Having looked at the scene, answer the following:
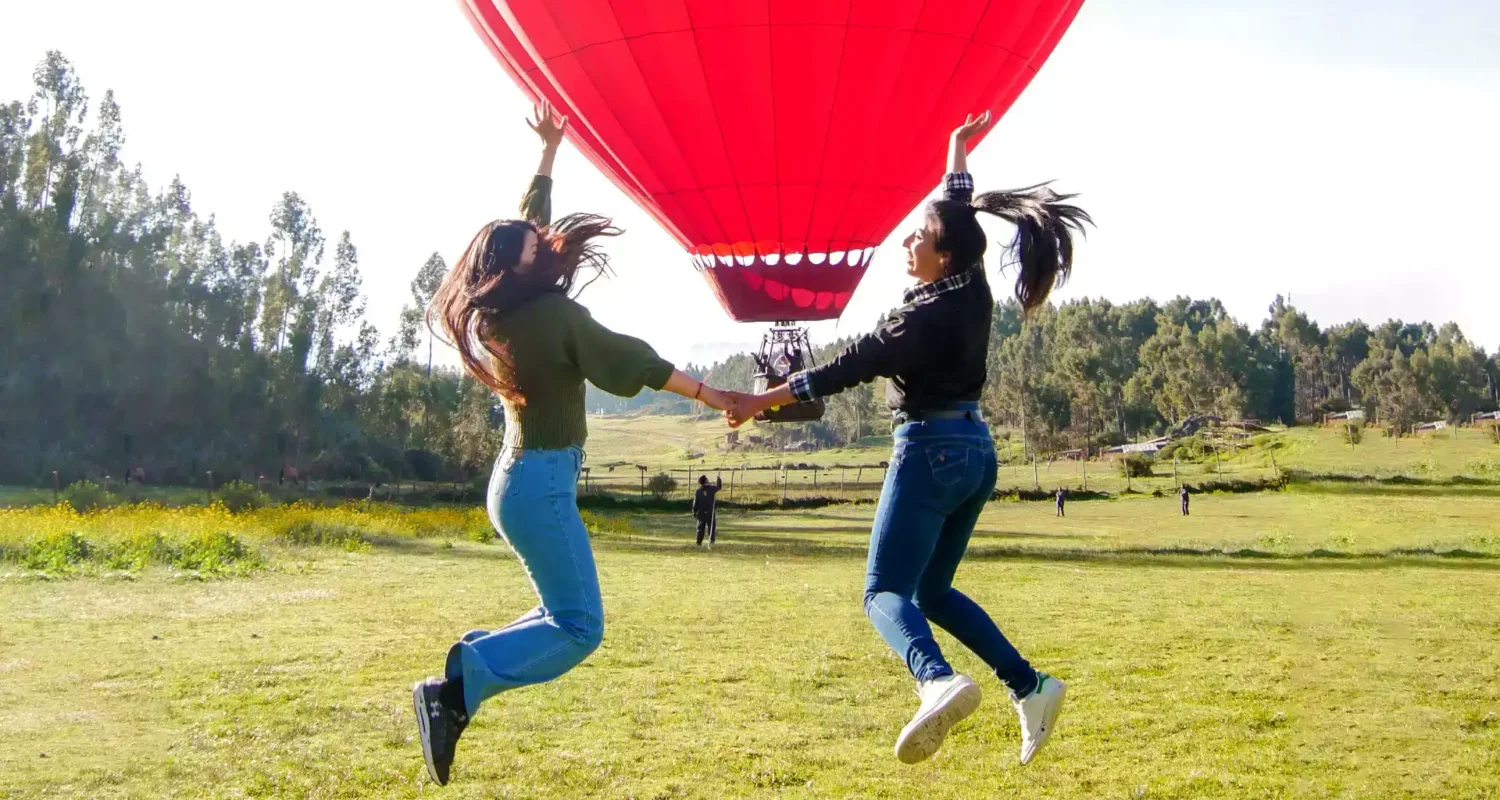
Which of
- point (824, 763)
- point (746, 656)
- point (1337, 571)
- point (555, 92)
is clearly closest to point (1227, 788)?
point (824, 763)

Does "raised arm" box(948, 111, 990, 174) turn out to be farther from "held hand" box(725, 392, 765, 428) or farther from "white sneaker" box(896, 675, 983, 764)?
"white sneaker" box(896, 675, 983, 764)

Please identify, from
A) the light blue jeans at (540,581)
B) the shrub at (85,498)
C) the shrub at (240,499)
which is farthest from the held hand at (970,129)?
the shrub at (240,499)

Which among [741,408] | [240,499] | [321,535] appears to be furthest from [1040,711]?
[240,499]

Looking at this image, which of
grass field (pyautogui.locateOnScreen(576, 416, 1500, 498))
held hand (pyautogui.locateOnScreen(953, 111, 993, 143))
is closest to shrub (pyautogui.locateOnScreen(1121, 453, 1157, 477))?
grass field (pyautogui.locateOnScreen(576, 416, 1500, 498))

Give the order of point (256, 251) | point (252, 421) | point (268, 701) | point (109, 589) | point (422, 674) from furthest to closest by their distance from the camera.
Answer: point (256, 251) → point (252, 421) → point (109, 589) → point (422, 674) → point (268, 701)

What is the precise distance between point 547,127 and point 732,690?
696 centimetres

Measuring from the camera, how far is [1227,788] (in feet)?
28.1

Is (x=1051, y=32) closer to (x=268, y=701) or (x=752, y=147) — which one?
(x=752, y=147)

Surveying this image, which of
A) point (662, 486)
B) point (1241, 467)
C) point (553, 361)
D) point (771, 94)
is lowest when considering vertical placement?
point (662, 486)

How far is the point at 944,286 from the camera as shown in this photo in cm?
514

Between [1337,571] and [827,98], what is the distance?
1668 centimetres

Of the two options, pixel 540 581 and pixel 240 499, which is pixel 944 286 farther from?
pixel 240 499

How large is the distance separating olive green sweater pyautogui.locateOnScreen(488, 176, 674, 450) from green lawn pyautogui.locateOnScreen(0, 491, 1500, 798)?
159 inches

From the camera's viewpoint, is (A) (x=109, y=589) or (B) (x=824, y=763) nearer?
(B) (x=824, y=763)
